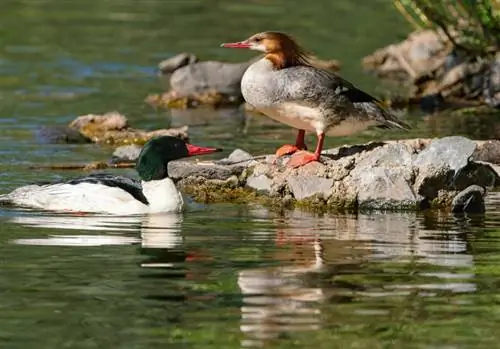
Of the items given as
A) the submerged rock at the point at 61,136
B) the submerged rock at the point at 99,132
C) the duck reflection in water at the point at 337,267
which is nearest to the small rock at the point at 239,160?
the duck reflection in water at the point at 337,267

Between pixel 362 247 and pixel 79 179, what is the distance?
9.43 ft

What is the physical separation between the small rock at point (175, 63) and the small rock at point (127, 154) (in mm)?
7824

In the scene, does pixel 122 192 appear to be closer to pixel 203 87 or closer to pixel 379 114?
pixel 379 114

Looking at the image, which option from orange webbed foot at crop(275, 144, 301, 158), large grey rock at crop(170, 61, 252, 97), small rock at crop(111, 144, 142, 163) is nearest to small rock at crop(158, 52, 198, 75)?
large grey rock at crop(170, 61, 252, 97)

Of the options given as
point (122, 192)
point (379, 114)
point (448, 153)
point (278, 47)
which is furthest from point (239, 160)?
point (448, 153)

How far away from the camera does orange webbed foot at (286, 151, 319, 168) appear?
13055mm

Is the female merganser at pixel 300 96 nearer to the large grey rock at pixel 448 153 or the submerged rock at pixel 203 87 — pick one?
the large grey rock at pixel 448 153

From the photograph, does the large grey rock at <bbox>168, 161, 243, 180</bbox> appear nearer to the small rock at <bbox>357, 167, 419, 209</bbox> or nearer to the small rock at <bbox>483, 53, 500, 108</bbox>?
the small rock at <bbox>357, 167, 419, 209</bbox>

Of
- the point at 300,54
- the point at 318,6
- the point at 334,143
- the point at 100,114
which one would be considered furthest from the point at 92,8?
the point at 300,54

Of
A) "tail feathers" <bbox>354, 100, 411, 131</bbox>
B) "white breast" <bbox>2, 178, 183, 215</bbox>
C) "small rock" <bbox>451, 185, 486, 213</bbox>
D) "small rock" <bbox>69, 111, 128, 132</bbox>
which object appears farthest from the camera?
"small rock" <bbox>69, 111, 128, 132</bbox>

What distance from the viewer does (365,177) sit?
41.5 feet

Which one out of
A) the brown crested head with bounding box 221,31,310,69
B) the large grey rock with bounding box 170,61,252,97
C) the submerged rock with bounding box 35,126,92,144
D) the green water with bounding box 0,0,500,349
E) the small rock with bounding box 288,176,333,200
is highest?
the large grey rock with bounding box 170,61,252,97

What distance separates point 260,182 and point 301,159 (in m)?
0.41

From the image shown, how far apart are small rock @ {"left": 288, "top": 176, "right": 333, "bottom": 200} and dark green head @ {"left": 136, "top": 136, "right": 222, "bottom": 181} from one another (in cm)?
81
